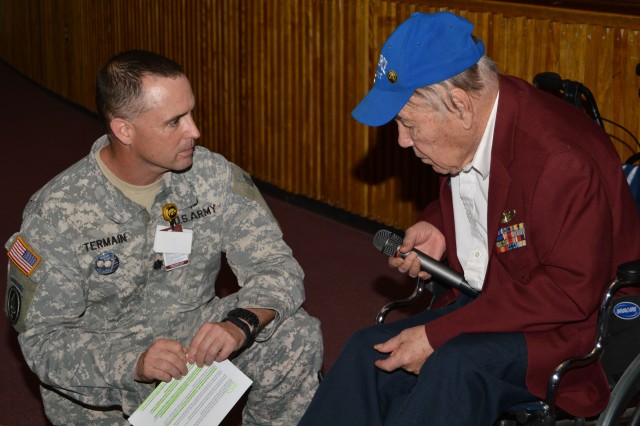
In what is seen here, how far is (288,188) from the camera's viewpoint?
6.32m

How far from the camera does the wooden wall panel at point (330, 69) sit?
4129 mm

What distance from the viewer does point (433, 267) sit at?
2.77 m

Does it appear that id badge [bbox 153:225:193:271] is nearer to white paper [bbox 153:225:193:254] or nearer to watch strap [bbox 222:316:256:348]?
white paper [bbox 153:225:193:254]

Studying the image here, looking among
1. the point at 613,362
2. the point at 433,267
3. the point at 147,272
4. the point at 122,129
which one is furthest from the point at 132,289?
the point at 613,362

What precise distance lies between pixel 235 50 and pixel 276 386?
3.84 m

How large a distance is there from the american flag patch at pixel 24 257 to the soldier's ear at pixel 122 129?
425mm

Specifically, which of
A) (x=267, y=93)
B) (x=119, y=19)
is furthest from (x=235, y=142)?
(x=119, y=19)

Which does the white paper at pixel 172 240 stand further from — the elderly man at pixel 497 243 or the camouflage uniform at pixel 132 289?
the elderly man at pixel 497 243

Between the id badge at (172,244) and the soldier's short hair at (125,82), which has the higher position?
the soldier's short hair at (125,82)

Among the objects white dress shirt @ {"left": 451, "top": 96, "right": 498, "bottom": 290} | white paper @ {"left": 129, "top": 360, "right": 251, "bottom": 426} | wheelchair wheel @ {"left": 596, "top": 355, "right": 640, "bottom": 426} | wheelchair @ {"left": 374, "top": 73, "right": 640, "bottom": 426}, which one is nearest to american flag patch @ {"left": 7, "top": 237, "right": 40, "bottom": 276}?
white paper @ {"left": 129, "top": 360, "right": 251, "bottom": 426}

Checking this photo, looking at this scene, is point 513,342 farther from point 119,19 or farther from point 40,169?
point 119,19

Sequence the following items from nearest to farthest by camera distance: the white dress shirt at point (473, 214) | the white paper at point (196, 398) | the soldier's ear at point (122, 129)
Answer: the white dress shirt at point (473, 214), the white paper at point (196, 398), the soldier's ear at point (122, 129)

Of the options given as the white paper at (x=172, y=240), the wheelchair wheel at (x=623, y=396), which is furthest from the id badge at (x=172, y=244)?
the wheelchair wheel at (x=623, y=396)

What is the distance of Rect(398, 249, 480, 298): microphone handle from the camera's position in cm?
274
